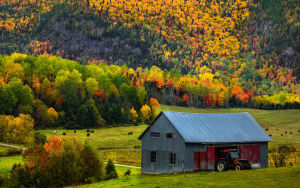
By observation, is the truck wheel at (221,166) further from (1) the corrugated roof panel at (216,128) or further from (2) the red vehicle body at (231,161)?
(1) the corrugated roof panel at (216,128)

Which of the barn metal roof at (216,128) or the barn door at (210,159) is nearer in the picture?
the barn door at (210,159)

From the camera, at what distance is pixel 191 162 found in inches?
2205

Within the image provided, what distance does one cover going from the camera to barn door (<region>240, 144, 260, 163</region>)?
59094 millimetres

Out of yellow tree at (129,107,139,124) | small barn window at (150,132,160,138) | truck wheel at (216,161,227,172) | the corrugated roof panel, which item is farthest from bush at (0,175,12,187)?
yellow tree at (129,107,139,124)

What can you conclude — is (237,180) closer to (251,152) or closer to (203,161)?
(203,161)

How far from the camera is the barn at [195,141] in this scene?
185ft

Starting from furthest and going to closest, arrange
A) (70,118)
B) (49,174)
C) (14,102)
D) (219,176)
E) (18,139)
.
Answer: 1. (70,118)
2. (14,102)
3. (18,139)
4. (49,174)
5. (219,176)

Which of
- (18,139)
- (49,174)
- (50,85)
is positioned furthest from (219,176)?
(50,85)

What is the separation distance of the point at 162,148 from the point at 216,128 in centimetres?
756

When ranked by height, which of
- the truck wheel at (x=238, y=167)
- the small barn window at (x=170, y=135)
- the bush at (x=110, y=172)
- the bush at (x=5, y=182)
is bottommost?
the bush at (x=5, y=182)

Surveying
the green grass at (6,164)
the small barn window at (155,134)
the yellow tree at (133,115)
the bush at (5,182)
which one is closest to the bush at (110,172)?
the small barn window at (155,134)

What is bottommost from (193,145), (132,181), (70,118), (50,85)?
(132,181)

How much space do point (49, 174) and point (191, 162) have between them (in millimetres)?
17200

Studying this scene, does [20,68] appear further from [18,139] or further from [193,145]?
[193,145]
